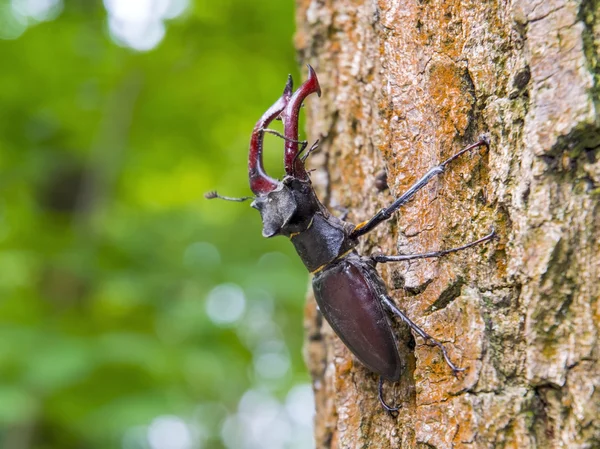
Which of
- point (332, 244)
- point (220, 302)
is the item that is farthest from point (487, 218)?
point (220, 302)

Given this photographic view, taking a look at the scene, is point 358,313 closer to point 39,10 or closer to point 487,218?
point 487,218

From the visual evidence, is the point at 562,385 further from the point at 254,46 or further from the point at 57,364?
the point at 254,46

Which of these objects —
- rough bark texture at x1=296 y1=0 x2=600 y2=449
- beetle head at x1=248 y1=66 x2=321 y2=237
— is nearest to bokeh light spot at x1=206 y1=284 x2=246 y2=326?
beetle head at x1=248 y1=66 x2=321 y2=237

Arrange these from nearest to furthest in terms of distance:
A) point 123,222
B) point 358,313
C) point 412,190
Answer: point 412,190
point 358,313
point 123,222

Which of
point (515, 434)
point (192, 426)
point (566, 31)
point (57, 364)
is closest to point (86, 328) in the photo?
point (57, 364)

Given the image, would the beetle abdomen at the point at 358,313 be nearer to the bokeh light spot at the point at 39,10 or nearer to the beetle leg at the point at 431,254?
the beetle leg at the point at 431,254

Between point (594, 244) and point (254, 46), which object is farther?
point (254, 46)
